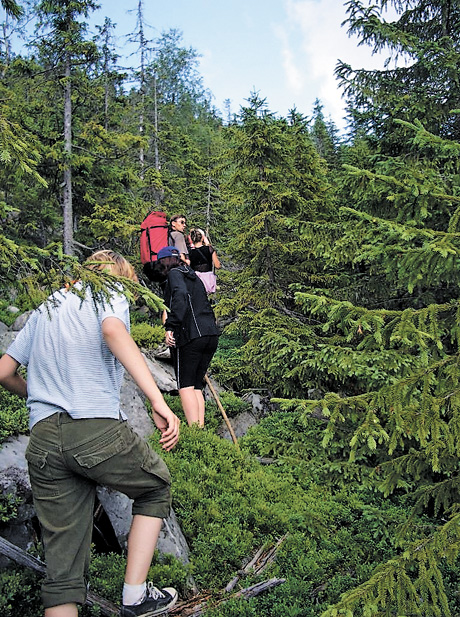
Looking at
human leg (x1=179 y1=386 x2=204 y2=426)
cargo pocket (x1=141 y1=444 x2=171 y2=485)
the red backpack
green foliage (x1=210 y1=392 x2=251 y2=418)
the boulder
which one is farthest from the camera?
green foliage (x1=210 y1=392 x2=251 y2=418)

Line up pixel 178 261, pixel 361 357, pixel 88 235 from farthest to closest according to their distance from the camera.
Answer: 1. pixel 88 235
2. pixel 178 261
3. pixel 361 357

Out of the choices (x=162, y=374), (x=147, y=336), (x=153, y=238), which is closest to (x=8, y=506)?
(x=153, y=238)

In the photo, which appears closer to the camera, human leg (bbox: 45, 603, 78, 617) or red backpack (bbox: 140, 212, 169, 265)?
human leg (bbox: 45, 603, 78, 617)

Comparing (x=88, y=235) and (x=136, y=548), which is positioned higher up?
(x=88, y=235)

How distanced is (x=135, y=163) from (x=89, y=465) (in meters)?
19.8

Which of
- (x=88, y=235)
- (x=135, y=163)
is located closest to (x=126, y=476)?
(x=88, y=235)

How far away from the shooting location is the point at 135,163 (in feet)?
67.4

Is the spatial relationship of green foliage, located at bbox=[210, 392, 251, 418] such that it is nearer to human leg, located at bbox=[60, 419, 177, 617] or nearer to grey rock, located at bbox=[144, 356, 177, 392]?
grey rock, located at bbox=[144, 356, 177, 392]

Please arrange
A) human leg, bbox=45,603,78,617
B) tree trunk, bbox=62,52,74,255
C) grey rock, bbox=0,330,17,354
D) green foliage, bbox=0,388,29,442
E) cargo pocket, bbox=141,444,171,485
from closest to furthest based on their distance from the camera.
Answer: human leg, bbox=45,603,78,617 < cargo pocket, bbox=141,444,171,485 < green foliage, bbox=0,388,29,442 < grey rock, bbox=0,330,17,354 < tree trunk, bbox=62,52,74,255

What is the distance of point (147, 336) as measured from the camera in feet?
31.7

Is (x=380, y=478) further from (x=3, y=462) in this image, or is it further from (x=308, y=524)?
(x=3, y=462)

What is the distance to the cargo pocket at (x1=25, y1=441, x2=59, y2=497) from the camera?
2.54 metres

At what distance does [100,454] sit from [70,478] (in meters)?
0.25

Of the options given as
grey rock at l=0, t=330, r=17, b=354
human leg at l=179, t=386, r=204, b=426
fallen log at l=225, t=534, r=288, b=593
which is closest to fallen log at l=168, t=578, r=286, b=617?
fallen log at l=225, t=534, r=288, b=593
